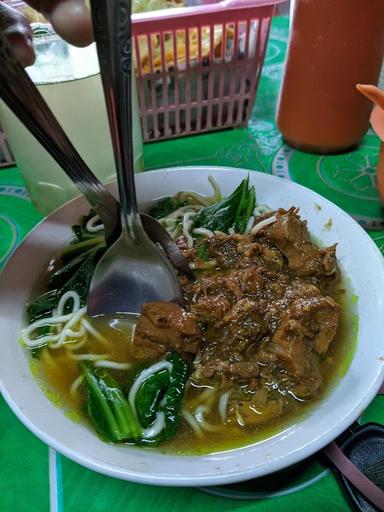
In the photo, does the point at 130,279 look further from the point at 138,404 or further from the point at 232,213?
the point at 232,213

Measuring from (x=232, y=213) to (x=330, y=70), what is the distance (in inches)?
35.2

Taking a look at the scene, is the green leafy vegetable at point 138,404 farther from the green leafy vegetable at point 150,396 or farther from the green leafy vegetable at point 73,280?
the green leafy vegetable at point 73,280

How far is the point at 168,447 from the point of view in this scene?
49.8 inches

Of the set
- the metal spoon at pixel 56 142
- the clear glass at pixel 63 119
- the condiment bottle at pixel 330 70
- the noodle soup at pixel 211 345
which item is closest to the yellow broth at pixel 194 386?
the noodle soup at pixel 211 345

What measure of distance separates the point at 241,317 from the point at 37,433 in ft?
2.35

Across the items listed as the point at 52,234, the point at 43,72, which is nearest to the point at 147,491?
the point at 52,234

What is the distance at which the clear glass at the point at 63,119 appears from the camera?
70.6 inches

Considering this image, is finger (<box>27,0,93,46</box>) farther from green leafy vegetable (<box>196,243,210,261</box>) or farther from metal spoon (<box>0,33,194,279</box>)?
green leafy vegetable (<box>196,243,210,261</box>)

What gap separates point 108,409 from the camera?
1336mm

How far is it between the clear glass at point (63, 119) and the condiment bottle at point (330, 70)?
89 centimetres

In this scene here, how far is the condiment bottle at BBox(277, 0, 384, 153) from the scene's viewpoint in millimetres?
1987

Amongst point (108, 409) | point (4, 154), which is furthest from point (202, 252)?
point (4, 154)

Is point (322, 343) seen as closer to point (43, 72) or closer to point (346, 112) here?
point (346, 112)

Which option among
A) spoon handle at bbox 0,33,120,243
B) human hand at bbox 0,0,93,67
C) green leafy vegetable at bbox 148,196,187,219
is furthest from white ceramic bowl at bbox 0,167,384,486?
human hand at bbox 0,0,93,67
